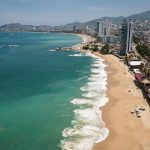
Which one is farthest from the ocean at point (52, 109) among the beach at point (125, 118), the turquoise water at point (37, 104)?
the beach at point (125, 118)

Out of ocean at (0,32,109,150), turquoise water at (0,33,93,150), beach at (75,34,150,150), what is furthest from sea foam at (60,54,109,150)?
turquoise water at (0,33,93,150)

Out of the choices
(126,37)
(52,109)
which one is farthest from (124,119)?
(126,37)

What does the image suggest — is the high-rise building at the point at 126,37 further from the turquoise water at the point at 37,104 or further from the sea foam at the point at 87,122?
the sea foam at the point at 87,122

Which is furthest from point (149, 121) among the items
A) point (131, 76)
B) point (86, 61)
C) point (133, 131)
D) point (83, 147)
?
point (86, 61)

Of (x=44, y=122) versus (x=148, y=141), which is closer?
(x=148, y=141)

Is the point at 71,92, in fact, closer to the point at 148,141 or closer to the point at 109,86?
the point at 109,86

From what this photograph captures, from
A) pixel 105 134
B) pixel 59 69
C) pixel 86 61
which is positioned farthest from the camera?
pixel 86 61

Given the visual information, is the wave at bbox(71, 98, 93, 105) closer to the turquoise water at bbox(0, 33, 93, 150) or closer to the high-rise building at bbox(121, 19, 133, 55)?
the turquoise water at bbox(0, 33, 93, 150)
